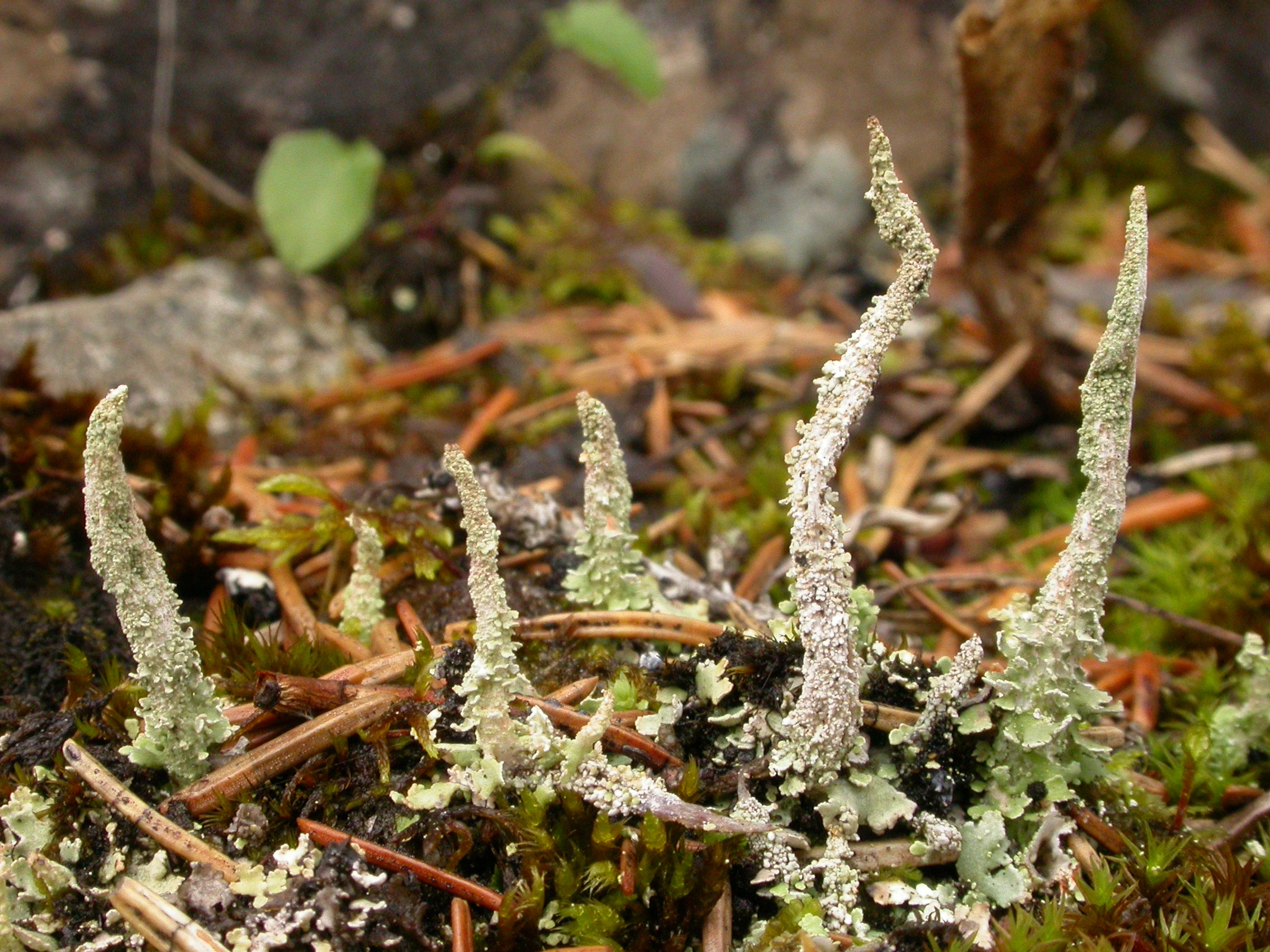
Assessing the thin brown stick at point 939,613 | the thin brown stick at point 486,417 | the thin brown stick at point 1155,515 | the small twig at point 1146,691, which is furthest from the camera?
the thin brown stick at point 486,417

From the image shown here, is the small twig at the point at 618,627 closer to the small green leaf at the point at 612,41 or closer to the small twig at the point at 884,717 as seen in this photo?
the small twig at the point at 884,717

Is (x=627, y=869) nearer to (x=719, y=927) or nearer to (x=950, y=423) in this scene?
Answer: (x=719, y=927)

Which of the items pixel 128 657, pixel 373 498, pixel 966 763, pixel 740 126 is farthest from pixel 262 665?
pixel 740 126

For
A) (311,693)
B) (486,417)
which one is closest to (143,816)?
(311,693)

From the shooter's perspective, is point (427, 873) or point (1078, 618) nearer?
point (427, 873)

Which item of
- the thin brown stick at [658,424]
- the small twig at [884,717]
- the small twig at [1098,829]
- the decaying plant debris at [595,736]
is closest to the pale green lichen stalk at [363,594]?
the decaying plant debris at [595,736]

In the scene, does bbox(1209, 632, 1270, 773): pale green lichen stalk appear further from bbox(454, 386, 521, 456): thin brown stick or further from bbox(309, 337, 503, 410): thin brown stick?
bbox(309, 337, 503, 410): thin brown stick
